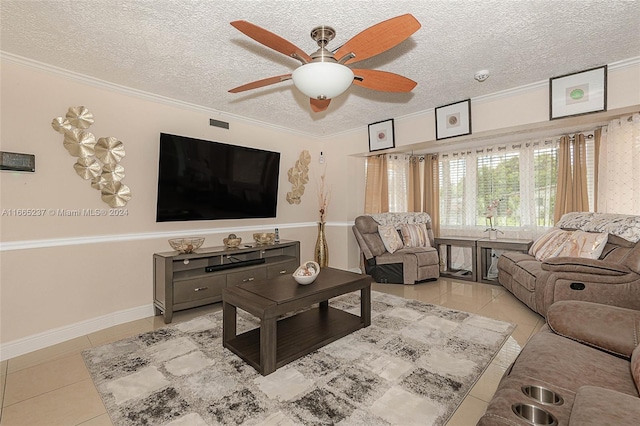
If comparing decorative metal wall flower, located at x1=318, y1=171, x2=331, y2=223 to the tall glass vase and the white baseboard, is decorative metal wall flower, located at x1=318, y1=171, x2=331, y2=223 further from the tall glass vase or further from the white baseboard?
the white baseboard

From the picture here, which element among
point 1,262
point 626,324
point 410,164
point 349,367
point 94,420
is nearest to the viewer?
point 626,324

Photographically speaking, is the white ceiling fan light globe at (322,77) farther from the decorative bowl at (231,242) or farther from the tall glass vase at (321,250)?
the tall glass vase at (321,250)

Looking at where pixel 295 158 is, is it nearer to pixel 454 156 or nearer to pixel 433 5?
pixel 454 156

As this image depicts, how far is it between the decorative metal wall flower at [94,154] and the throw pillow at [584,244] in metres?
4.84

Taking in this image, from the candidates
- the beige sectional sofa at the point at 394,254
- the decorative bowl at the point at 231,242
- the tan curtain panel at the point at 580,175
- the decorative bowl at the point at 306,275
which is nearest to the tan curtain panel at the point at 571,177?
the tan curtain panel at the point at 580,175

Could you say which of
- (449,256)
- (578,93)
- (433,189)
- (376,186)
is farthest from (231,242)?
(578,93)

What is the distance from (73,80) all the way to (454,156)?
5.51 metres

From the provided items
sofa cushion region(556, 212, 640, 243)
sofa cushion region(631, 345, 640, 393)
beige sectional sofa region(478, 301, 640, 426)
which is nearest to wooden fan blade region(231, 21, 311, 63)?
beige sectional sofa region(478, 301, 640, 426)

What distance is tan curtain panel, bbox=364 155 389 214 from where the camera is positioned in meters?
5.27

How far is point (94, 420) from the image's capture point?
1.65 metres

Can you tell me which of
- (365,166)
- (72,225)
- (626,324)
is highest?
(365,166)

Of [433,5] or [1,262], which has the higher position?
[433,5]

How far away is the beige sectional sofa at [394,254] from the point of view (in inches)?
175

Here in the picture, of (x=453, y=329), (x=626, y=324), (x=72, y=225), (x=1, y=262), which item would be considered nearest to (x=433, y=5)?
(x=626, y=324)
